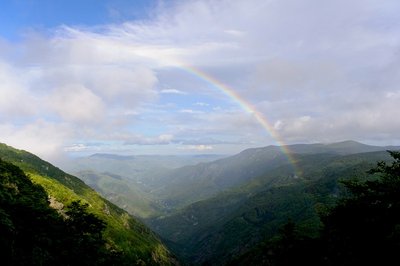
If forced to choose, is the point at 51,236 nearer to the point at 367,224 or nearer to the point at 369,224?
the point at 367,224

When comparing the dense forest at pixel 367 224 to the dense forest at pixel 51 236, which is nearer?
the dense forest at pixel 367 224

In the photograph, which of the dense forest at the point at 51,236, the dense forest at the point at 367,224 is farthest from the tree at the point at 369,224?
the dense forest at the point at 51,236

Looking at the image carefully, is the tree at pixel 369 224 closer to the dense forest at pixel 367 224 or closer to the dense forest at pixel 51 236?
the dense forest at pixel 367 224

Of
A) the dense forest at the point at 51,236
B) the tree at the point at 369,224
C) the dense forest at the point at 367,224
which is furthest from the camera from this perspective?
the dense forest at the point at 51,236

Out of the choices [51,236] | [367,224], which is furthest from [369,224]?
[51,236]

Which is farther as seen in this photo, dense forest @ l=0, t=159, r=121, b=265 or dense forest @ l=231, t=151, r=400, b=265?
dense forest @ l=0, t=159, r=121, b=265

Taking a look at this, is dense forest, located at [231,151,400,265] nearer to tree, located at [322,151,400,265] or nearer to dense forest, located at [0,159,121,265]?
tree, located at [322,151,400,265]

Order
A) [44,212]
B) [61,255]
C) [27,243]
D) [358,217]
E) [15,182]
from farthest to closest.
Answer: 1. [15,182]
2. [44,212]
3. [27,243]
4. [61,255]
5. [358,217]

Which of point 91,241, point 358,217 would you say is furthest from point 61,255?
point 358,217

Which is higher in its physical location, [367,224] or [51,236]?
[367,224]

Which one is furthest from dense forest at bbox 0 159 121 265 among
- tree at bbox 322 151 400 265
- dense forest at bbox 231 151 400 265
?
tree at bbox 322 151 400 265

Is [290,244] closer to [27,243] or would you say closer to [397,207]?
[397,207]
